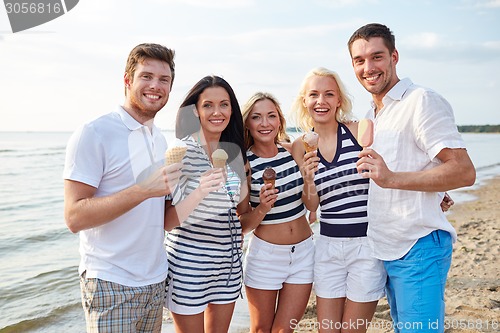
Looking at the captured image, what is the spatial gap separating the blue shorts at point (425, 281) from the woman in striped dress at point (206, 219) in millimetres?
1533

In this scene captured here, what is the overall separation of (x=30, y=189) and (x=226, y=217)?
59.6 ft

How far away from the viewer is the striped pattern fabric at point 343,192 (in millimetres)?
4363

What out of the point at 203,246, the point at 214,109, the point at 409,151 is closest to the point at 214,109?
the point at 214,109

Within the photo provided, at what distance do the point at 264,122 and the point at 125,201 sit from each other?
2.00 metres

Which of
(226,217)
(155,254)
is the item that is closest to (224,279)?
(226,217)

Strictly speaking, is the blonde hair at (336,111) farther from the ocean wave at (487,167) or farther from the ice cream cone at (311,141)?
the ocean wave at (487,167)

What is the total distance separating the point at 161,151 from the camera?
3.91 metres

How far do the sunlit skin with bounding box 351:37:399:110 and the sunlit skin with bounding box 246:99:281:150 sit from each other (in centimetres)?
105

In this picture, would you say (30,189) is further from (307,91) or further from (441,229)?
(441,229)

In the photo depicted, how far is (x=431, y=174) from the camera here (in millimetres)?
3566

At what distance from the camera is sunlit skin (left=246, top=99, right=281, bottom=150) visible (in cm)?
479

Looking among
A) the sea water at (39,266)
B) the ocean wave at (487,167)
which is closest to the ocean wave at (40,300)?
the sea water at (39,266)

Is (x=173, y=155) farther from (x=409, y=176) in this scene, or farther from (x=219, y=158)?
(x=409, y=176)

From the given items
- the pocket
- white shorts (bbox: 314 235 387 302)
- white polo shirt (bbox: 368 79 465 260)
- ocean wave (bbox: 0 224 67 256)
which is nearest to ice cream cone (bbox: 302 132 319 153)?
white polo shirt (bbox: 368 79 465 260)
